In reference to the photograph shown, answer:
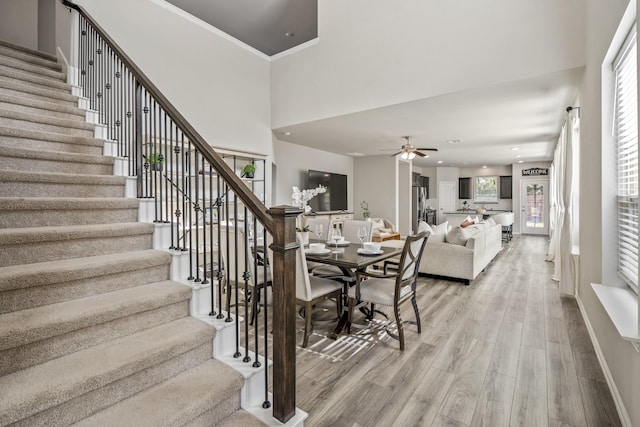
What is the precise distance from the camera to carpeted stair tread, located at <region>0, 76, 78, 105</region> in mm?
2998

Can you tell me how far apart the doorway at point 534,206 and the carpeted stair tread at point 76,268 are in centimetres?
1216

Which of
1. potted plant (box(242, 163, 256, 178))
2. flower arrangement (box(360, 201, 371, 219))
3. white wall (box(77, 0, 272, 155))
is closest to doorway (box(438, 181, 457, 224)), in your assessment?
flower arrangement (box(360, 201, 371, 219))

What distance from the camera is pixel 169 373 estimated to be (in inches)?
61.5

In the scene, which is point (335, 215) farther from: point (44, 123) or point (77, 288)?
point (77, 288)

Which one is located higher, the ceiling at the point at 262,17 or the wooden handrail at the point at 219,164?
the ceiling at the point at 262,17

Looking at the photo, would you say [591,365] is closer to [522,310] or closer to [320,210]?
[522,310]

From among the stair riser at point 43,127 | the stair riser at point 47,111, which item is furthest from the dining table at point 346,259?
the stair riser at point 47,111

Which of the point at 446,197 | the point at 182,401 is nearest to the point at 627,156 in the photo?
the point at 182,401

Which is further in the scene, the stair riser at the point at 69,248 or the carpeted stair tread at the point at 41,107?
the carpeted stair tread at the point at 41,107

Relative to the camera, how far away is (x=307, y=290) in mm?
2725

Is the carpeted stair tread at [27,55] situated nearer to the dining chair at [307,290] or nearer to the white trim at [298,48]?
the white trim at [298,48]

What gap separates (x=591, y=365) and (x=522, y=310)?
1238 mm

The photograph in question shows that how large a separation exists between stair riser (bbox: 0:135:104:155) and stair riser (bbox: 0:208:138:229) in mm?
899

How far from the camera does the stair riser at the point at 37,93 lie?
9.78 feet
